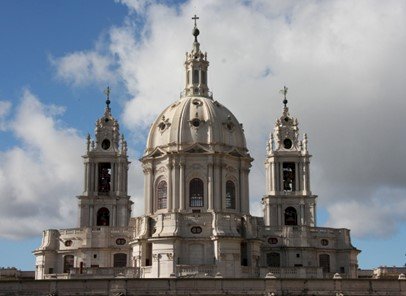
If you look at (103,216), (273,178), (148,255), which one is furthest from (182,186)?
(273,178)

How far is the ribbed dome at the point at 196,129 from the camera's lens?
103750 millimetres

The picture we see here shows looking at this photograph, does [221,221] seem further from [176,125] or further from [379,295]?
[379,295]

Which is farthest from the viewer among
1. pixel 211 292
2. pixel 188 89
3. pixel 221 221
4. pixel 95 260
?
pixel 188 89

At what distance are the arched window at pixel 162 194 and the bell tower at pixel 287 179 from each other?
46.5 ft

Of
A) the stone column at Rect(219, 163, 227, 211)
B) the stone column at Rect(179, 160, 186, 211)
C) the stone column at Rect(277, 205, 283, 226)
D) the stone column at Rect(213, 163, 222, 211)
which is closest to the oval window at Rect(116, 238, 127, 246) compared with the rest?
the stone column at Rect(179, 160, 186, 211)

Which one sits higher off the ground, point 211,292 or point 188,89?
point 188,89

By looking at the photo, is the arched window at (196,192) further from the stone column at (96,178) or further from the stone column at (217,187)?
the stone column at (96,178)

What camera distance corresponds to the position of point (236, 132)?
107m

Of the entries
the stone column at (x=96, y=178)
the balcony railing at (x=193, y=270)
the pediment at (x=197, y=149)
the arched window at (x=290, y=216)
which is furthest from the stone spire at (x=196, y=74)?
the balcony railing at (x=193, y=270)

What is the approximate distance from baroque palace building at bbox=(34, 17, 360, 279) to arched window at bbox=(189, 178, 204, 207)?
0.41ft

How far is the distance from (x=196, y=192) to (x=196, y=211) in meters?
3.01

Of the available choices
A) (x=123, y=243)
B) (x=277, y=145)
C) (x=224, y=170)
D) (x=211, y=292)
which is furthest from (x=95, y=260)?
(x=211, y=292)

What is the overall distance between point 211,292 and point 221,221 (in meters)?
28.5

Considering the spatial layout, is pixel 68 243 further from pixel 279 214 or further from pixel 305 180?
pixel 305 180
